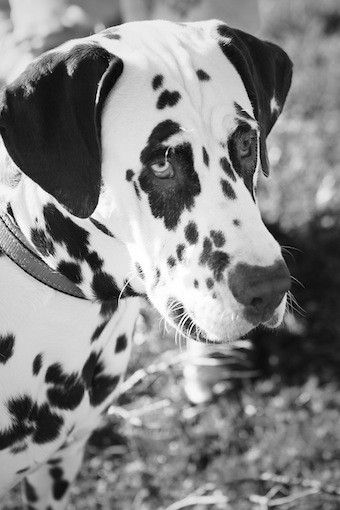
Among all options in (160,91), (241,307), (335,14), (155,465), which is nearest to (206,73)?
(160,91)

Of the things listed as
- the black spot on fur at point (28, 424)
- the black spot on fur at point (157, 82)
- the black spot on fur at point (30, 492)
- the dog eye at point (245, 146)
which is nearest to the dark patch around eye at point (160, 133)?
the black spot on fur at point (157, 82)

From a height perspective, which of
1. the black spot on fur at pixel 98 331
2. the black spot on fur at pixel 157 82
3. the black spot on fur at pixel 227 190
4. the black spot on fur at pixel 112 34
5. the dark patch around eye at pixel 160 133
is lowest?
the black spot on fur at pixel 98 331

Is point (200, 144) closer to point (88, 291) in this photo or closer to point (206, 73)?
point (206, 73)

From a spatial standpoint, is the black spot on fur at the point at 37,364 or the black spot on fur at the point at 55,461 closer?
the black spot on fur at the point at 37,364

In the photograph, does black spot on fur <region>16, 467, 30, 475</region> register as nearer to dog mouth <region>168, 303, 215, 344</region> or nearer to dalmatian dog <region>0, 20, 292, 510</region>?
dalmatian dog <region>0, 20, 292, 510</region>

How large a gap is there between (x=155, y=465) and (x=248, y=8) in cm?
251

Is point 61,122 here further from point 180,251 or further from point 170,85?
point 180,251

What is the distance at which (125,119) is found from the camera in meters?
2.23

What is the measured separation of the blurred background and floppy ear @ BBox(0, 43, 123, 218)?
79cm

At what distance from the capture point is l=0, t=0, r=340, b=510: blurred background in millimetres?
3521

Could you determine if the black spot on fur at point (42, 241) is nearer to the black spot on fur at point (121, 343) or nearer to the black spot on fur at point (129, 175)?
the black spot on fur at point (129, 175)

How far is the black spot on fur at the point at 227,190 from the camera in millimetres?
2221

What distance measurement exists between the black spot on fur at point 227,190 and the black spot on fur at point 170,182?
0.23 ft

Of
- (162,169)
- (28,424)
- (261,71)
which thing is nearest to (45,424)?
(28,424)
